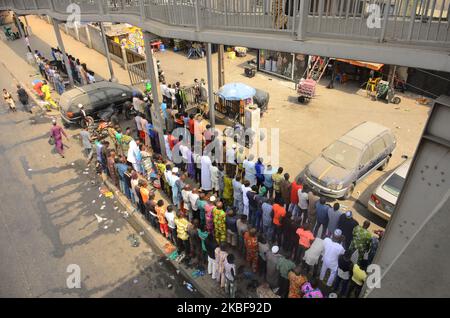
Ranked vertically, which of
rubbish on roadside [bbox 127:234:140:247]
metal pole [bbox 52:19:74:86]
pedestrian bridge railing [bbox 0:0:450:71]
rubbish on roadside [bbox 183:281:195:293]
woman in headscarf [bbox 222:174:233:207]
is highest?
pedestrian bridge railing [bbox 0:0:450:71]

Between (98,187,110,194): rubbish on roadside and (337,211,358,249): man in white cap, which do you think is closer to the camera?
(337,211,358,249): man in white cap

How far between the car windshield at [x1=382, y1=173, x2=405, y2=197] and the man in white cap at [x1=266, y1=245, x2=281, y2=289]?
3.82 m

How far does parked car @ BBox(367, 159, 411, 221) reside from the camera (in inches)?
347

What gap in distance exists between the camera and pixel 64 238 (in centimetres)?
938

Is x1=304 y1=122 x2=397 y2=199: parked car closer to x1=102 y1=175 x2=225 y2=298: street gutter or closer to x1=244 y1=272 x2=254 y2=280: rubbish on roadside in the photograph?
x1=244 y1=272 x2=254 y2=280: rubbish on roadside

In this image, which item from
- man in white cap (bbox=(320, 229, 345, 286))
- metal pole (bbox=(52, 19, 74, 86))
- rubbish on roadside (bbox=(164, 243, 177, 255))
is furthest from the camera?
metal pole (bbox=(52, 19, 74, 86))

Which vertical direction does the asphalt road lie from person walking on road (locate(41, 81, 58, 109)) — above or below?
below

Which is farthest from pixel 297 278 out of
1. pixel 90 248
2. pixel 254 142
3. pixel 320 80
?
pixel 320 80

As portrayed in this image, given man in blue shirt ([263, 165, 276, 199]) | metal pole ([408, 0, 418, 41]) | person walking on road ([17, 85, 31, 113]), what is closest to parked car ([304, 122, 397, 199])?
man in blue shirt ([263, 165, 276, 199])

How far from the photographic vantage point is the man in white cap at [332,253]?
6.76 metres

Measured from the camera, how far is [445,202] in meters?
3.56

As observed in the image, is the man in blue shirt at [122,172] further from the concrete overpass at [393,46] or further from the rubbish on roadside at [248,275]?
the rubbish on roadside at [248,275]

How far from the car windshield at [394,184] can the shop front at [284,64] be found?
10879 mm

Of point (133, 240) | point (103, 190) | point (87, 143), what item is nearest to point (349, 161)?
point (133, 240)
